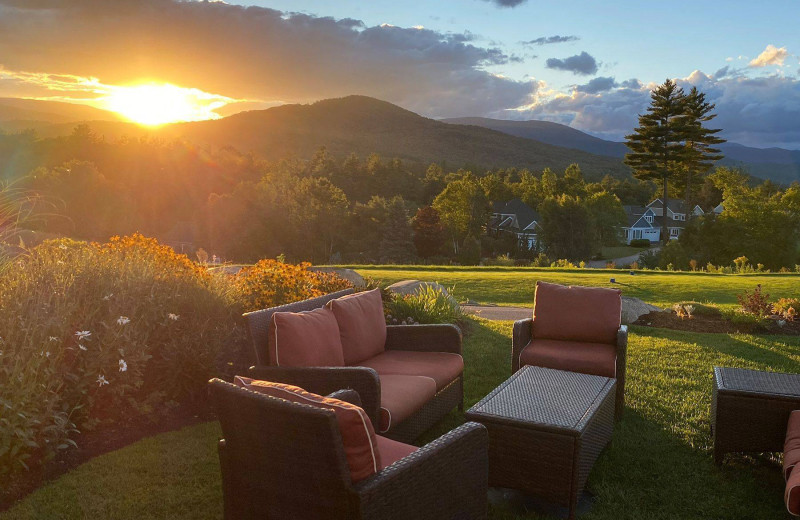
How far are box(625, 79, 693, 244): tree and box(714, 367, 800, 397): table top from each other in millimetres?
38456

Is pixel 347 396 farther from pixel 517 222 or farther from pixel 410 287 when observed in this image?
pixel 517 222

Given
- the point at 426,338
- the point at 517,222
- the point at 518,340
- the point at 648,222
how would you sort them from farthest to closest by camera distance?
the point at 648,222
the point at 517,222
the point at 518,340
the point at 426,338

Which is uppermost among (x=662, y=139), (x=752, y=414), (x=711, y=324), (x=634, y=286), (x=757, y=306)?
(x=662, y=139)

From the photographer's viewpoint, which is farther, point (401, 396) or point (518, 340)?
point (518, 340)

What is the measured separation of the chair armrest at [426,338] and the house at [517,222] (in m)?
41.8

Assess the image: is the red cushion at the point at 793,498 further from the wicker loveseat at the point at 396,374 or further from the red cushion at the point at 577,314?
the red cushion at the point at 577,314

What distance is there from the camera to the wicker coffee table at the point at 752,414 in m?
3.82

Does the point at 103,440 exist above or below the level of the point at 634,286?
above

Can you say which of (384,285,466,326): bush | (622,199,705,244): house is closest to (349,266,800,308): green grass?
(384,285,466,326): bush

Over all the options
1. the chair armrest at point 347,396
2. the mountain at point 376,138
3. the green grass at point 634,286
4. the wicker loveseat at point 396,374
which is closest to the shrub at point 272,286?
the wicker loveseat at point 396,374

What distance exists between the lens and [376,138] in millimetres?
109562

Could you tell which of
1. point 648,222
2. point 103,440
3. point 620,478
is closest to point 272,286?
A: point 103,440

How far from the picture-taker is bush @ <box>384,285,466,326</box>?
7.32 metres

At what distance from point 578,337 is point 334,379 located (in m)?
2.76
